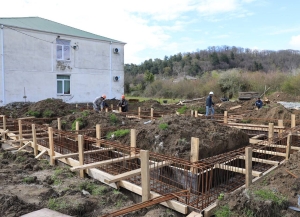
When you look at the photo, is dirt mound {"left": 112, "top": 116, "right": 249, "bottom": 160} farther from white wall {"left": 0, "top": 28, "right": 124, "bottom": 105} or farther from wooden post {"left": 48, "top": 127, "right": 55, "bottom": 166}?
white wall {"left": 0, "top": 28, "right": 124, "bottom": 105}

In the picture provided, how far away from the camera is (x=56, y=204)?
4.10 meters

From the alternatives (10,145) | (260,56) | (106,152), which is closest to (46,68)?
(10,145)

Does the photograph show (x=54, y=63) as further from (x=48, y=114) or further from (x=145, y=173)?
(x=145, y=173)

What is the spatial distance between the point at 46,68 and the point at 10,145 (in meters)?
11.9

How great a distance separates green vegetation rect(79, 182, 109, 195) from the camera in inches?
187

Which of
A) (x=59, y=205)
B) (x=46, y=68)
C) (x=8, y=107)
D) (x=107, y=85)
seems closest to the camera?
(x=59, y=205)

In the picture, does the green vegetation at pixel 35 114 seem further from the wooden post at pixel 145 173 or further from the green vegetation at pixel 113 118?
the wooden post at pixel 145 173

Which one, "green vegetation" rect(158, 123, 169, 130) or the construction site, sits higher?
"green vegetation" rect(158, 123, 169, 130)

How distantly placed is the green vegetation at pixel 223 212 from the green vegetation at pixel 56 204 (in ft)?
7.14

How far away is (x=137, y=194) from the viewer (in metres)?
4.50

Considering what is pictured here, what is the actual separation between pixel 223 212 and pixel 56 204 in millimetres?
2445

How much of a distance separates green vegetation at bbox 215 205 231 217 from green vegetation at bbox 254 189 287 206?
430 mm

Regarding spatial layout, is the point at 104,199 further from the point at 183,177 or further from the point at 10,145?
the point at 10,145

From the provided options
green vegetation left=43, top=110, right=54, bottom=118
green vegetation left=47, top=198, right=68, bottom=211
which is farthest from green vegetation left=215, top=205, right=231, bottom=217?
green vegetation left=43, top=110, right=54, bottom=118
